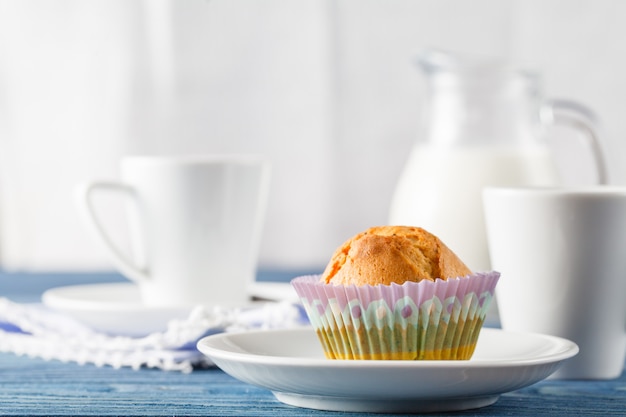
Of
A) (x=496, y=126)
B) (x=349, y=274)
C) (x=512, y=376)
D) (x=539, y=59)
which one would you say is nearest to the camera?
(x=512, y=376)

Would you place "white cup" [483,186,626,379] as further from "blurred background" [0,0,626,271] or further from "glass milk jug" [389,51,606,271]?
"blurred background" [0,0,626,271]

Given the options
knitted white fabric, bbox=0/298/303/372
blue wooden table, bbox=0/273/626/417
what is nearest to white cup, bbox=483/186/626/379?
blue wooden table, bbox=0/273/626/417

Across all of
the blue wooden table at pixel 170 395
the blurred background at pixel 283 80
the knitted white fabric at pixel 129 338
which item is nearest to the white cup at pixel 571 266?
the blue wooden table at pixel 170 395

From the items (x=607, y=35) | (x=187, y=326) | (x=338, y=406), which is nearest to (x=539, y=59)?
(x=607, y=35)

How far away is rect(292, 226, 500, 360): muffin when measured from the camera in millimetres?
587

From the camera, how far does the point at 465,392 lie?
1.67 feet

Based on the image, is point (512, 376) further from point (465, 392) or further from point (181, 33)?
point (181, 33)

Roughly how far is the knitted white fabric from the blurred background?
4.08ft

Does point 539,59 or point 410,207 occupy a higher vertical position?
point 539,59

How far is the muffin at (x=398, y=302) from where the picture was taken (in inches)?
23.1

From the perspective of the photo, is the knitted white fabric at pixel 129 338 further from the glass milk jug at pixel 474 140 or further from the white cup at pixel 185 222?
the glass milk jug at pixel 474 140

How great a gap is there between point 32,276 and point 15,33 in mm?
913

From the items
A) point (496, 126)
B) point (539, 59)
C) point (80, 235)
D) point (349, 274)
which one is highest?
point (539, 59)

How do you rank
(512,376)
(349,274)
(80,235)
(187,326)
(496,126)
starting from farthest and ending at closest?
(80,235) < (496,126) < (187,326) < (349,274) < (512,376)
